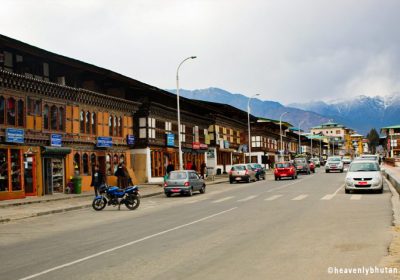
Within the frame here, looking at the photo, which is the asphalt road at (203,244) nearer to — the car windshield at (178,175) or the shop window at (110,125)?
the car windshield at (178,175)

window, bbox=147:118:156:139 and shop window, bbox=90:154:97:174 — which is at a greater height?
window, bbox=147:118:156:139

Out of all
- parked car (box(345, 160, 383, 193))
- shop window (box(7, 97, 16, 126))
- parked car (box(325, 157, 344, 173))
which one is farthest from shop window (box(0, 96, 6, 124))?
parked car (box(325, 157, 344, 173))

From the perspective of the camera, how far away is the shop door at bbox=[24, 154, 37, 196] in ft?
98.0

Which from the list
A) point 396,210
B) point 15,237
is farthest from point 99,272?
point 396,210

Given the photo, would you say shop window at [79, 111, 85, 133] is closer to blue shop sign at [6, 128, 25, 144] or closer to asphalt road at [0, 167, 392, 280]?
blue shop sign at [6, 128, 25, 144]

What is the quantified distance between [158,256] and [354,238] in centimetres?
452

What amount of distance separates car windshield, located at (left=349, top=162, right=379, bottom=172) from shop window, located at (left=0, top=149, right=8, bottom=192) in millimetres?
18297

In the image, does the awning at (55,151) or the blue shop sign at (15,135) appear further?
the awning at (55,151)

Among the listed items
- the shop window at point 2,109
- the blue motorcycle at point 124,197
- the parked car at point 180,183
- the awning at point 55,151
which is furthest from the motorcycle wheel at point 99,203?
the awning at point 55,151

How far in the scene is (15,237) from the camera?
14492 millimetres

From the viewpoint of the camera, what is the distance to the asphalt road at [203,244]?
863 centimetres

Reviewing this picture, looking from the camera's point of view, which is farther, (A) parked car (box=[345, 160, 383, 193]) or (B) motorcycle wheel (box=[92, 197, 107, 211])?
(A) parked car (box=[345, 160, 383, 193])

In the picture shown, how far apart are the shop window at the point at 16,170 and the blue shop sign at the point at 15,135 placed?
2.21ft

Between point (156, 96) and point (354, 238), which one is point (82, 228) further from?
point (156, 96)
